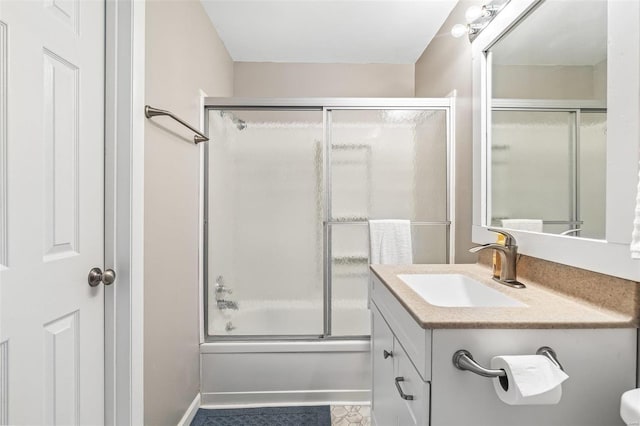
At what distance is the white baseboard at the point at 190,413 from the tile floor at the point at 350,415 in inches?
30.5

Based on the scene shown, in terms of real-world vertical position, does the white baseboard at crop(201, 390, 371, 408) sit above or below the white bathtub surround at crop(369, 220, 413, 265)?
below

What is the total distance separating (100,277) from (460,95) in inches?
74.9

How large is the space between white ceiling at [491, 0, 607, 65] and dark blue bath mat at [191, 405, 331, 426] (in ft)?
6.44

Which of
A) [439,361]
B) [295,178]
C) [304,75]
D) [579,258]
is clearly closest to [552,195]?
[579,258]

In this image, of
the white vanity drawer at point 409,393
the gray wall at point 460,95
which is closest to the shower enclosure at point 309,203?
the gray wall at point 460,95

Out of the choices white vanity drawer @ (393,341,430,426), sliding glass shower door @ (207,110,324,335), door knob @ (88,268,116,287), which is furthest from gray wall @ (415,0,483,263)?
door knob @ (88,268,116,287)

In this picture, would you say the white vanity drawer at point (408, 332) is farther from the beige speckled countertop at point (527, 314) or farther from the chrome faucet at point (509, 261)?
the chrome faucet at point (509, 261)

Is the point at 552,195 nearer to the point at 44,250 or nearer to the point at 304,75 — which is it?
the point at 44,250

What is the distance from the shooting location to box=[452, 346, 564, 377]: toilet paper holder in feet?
2.29

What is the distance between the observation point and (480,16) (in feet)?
4.84

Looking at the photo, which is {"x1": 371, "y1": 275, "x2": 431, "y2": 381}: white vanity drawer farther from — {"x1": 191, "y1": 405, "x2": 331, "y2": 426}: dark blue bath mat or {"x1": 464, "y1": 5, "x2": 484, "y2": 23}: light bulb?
{"x1": 464, "y1": 5, "x2": 484, "y2": 23}: light bulb

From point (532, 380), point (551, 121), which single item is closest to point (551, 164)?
point (551, 121)

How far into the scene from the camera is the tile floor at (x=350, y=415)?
1821mm

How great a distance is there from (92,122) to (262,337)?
4.95ft
